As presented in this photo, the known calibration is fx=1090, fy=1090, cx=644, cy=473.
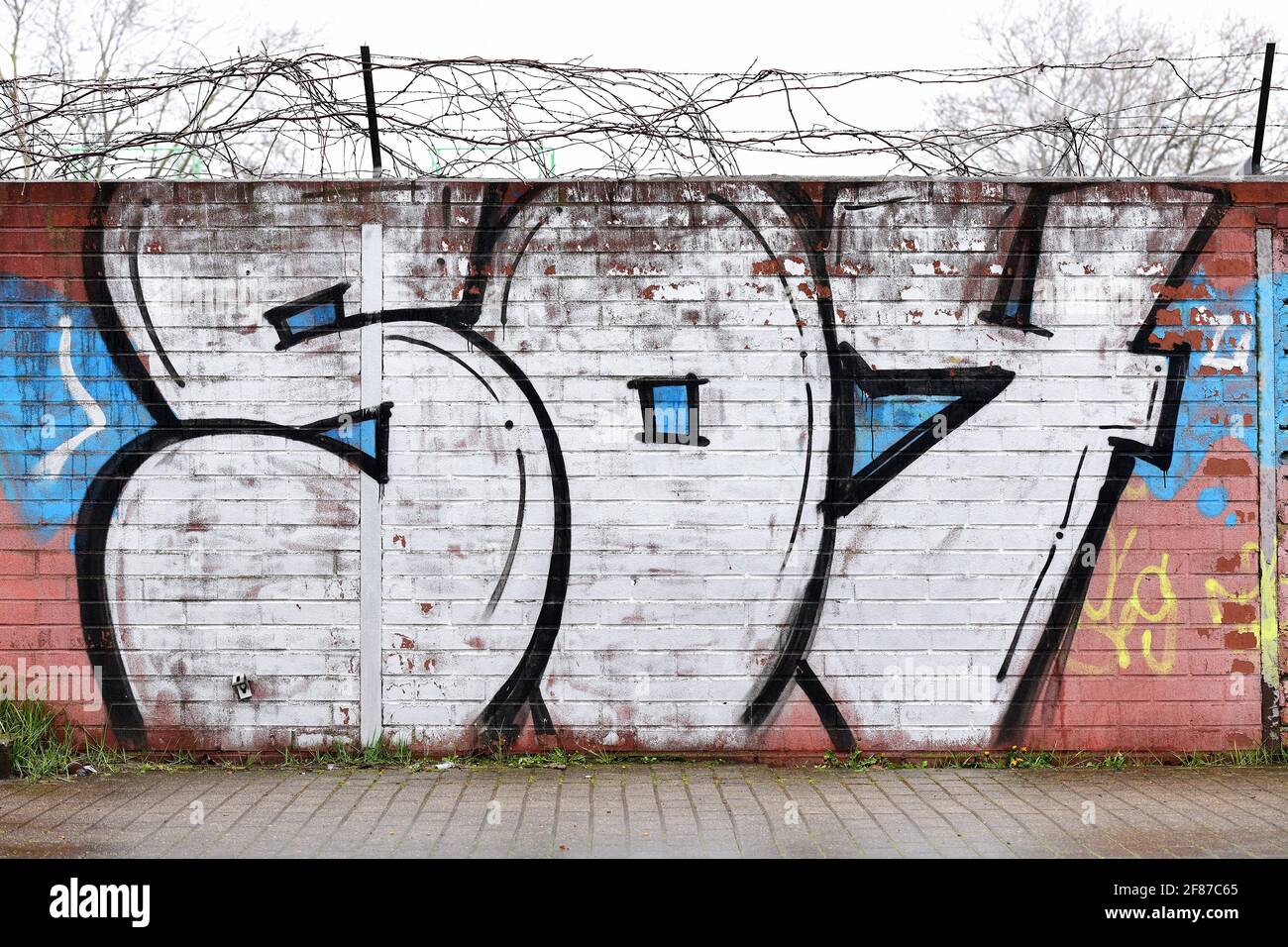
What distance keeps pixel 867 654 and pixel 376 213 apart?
3524 mm

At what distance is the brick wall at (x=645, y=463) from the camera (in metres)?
5.77

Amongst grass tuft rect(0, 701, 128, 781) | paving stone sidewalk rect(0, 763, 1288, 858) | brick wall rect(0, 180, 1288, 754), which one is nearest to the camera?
paving stone sidewalk rect(0, 763, 1288, 858)

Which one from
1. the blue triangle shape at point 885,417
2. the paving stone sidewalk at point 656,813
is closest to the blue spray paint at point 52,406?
the paving stone sidewalk at point 656,813

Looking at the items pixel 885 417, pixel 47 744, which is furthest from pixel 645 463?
pixel 47 744

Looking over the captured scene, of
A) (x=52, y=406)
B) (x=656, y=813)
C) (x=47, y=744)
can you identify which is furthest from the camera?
(x=52, y=406)

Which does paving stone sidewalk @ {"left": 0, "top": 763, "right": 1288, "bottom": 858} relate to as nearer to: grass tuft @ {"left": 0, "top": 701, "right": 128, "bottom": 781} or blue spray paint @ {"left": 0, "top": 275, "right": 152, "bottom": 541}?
grass tuft @ {"left": 0, "top": 701, "right": 128, "bottom": 781}

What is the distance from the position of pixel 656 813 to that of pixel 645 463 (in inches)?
72.0

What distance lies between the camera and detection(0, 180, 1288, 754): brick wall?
227 inches

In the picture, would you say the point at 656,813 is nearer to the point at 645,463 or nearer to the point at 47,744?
the point at 645,463

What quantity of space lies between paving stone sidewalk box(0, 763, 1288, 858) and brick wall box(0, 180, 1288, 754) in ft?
0.96

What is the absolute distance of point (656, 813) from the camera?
16.1 ft

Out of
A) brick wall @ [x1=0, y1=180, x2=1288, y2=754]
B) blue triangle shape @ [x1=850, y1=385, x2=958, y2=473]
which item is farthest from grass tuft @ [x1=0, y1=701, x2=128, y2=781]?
blue triangle shape @ [x1=850, y1=385, x2=958, y2=473]

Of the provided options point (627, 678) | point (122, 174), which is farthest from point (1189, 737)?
point (122, 174)

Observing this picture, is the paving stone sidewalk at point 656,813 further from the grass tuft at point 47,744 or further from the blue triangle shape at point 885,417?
the blue triangle shape at point 885,417
